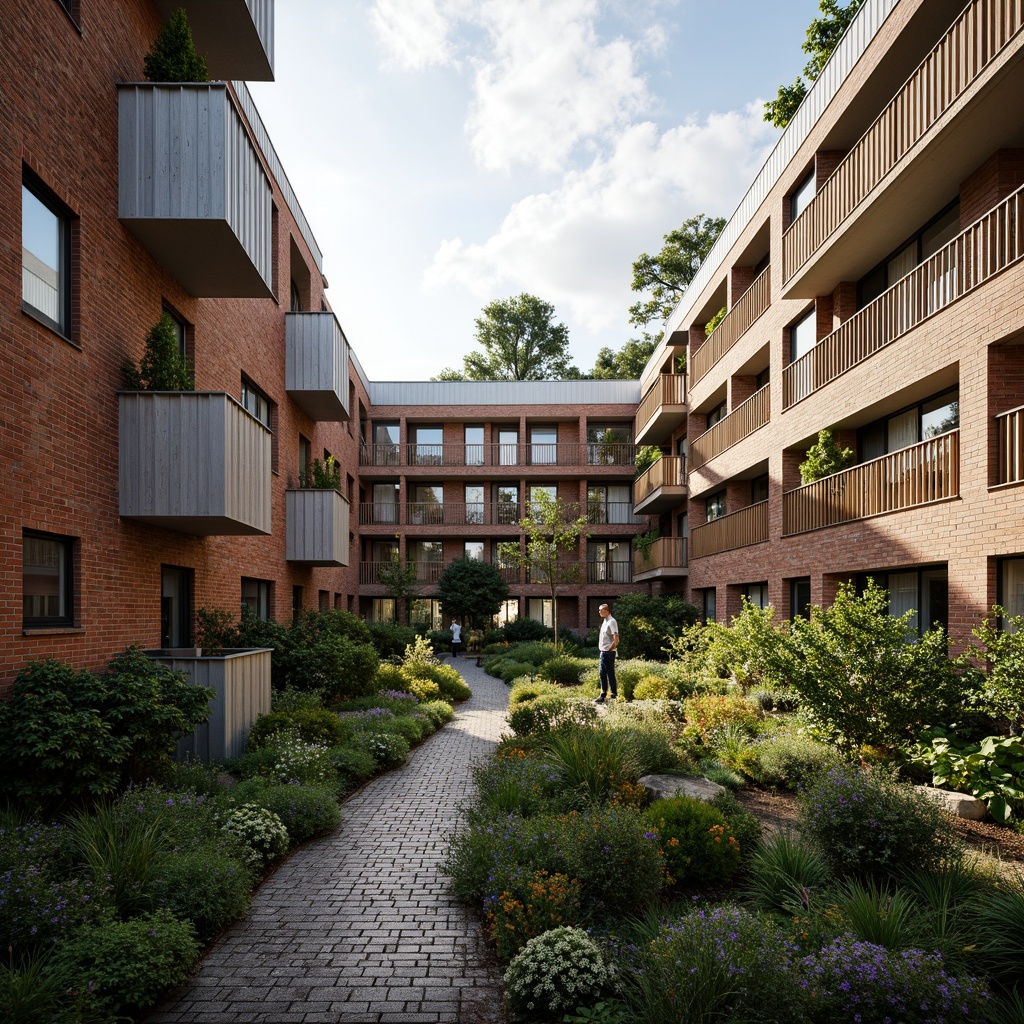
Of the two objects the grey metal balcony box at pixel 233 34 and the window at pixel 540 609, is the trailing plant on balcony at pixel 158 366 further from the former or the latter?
the window at pixel 540 609

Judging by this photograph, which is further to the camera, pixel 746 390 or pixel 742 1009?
pixel 746 390

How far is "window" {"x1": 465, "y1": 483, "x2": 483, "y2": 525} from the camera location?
34.4 m

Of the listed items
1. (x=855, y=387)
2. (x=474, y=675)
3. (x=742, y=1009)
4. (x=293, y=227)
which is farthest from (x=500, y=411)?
(x=742, y=1009)

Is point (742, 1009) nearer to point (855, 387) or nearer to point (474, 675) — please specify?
point (855, 387)

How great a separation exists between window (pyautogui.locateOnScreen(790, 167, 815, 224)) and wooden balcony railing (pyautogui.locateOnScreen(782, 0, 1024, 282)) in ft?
4.20

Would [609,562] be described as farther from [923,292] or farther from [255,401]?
[923,292]

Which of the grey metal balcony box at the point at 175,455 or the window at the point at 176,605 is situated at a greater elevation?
the grey metal balcony box at the point at 175,455

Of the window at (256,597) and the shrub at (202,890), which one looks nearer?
the shrub at (202,890)

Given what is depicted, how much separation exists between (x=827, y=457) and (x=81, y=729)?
13790 mm

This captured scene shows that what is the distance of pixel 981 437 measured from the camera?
9.76 metres

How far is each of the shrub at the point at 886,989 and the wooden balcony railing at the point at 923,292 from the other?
8.89 m

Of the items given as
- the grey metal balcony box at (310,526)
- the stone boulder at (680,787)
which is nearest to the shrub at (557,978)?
the stone boulder at (680,787)

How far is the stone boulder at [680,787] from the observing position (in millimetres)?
7207

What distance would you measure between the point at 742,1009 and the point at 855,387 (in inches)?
484
